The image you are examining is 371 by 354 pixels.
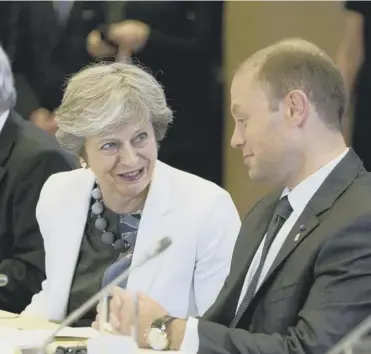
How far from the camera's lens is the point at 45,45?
400 cm

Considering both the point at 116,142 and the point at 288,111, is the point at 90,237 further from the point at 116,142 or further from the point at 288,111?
the point at 288,111

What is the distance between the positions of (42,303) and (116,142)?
1.64 feet

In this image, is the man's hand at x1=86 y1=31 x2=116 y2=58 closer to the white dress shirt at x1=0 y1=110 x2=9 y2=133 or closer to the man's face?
the white dress shirt at x1=0 y1=110 x2=9 y2=133

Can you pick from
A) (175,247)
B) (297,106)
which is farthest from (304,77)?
(175,247)

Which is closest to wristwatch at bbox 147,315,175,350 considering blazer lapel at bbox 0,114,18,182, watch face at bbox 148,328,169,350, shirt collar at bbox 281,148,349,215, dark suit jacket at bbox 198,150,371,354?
watch face at bbox 148,328,169,350

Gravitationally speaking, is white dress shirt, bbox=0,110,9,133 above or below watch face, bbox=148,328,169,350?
above

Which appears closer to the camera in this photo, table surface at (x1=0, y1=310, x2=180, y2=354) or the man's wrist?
the man's wrist

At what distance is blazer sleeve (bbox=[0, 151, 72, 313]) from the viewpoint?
2.79 meters

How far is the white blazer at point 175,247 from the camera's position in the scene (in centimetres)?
238

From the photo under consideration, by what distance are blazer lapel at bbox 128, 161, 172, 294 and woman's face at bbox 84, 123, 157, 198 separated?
0.04 meters

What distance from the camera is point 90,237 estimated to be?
2.55 meters

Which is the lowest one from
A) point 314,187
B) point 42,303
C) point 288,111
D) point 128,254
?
point 42,303

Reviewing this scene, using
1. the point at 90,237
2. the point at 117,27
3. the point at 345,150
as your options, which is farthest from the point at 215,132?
the point at 345,150

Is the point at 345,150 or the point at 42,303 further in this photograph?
the point at 42,303
